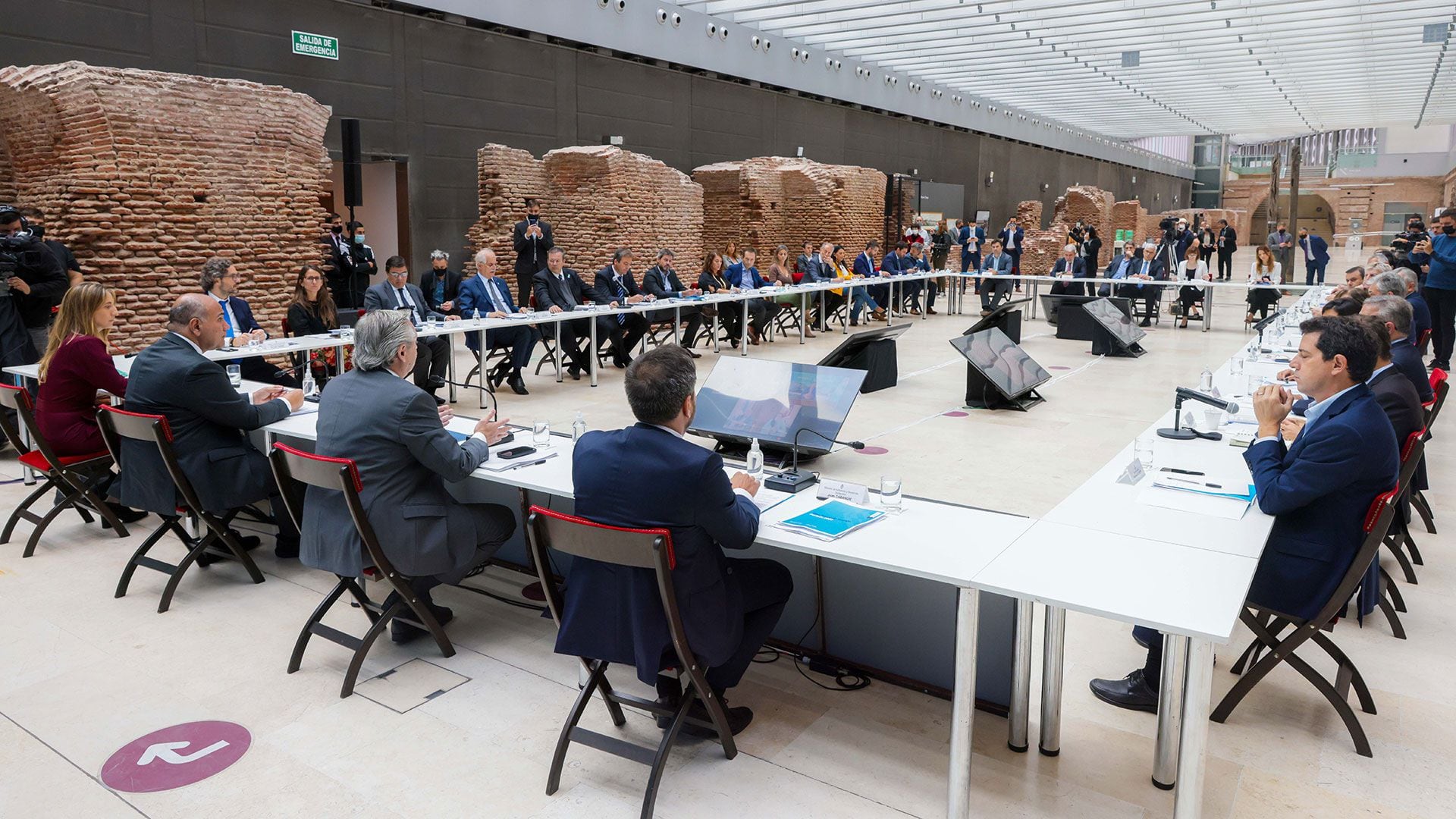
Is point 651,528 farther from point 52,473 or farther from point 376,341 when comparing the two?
point 52,473

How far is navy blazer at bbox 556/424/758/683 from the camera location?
2.45 meters

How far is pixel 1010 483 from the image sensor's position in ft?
18.7

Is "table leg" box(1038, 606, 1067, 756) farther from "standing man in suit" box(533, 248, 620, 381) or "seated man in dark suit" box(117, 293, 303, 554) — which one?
"standing man in suit" box(533, 248, 620, 381)

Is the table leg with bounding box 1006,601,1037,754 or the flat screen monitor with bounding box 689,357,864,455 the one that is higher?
the flat screen monitor with bounding box 689,357,864,455

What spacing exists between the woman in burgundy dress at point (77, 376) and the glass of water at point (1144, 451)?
4230mm

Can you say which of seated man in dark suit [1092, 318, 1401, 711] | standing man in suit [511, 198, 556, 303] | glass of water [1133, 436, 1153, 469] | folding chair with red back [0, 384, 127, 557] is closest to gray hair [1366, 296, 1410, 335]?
glass of water [1133, 436, 1153, 469]

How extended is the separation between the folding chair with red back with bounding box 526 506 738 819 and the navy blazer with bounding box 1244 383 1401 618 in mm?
1680

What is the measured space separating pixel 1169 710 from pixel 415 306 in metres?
6.83

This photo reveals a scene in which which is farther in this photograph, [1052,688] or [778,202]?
[778,202]

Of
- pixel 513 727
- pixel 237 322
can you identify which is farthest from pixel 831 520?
pixel 237 322

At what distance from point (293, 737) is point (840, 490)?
70.6 inches

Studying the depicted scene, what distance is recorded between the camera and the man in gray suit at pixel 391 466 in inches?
122

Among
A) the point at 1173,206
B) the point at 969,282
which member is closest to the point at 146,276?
the point at 969,282

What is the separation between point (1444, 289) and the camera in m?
8.88
